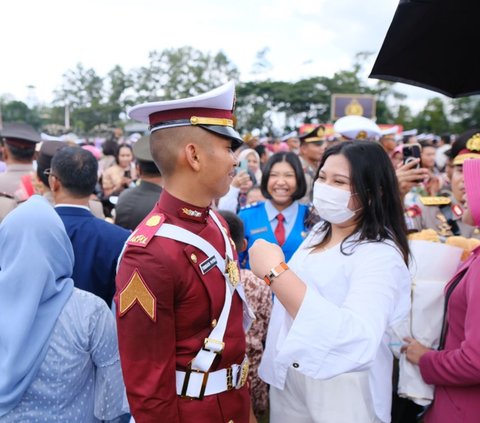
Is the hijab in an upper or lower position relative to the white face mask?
lower

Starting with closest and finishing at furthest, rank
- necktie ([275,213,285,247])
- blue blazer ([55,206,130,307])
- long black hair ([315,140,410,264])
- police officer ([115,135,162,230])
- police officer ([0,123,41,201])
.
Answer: long black hair ([315,140,410,264]) → blue blazer ([55,206,130,307]) → police officer ([115,135,162,230]) → necktie ([275,213,285,247]) → police officer ([0,123,41,201])

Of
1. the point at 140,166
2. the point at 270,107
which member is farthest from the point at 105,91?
the point at 140,166

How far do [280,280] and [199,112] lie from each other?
716mm

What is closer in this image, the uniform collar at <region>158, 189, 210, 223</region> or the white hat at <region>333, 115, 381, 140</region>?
the uniform collar at <region>158, 189, 210, 223</region>

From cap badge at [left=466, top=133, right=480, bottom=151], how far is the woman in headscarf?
2828 millimetres

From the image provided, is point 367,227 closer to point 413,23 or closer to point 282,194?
point 413,23

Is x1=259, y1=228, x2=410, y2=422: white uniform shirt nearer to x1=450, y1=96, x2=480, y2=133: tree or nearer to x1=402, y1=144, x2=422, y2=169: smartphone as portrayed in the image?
x1=402, y1=144, x2=422, y2=169: smartphone

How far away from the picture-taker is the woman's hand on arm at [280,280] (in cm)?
149

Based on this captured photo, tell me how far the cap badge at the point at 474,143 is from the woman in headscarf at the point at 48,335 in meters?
2.83

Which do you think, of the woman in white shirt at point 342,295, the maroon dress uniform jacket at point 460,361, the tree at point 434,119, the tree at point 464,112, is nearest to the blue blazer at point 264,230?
the woman in white shirt at point 342,295

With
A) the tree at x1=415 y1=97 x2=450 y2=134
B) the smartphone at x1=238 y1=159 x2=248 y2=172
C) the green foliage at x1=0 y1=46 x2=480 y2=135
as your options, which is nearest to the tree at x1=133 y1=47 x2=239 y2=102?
the green foliage at x1=0 y1=46 x2=480 y2=135

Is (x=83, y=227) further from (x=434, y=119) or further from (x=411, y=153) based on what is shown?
(x=434, y=119)

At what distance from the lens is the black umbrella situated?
1.86 m

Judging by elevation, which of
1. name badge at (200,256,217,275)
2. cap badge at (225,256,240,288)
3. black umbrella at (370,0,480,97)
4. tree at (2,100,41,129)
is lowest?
tree at (2,100,41,129)
